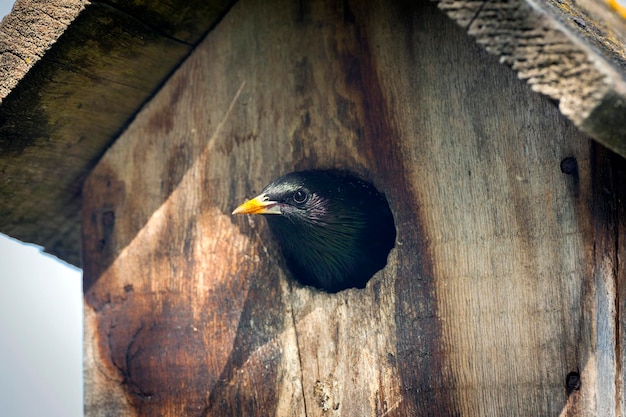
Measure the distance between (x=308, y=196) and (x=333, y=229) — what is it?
1.14 ft

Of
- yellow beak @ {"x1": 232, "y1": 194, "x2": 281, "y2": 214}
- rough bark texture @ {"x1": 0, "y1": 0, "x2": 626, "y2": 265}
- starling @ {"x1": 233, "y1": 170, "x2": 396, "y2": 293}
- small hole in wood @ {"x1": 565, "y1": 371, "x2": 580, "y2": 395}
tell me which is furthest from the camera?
starling @ {"x1": 233, "y1": 170, "x2": 396, "y2": 293}

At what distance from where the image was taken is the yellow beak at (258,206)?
2945mm

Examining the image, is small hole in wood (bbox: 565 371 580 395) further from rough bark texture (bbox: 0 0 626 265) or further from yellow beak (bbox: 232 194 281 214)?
yellow beak (bbox: 232 194 281 214)

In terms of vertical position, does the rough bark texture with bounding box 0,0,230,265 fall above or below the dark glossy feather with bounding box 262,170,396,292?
above

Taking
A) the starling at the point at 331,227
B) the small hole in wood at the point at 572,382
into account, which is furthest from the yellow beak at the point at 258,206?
the small hole in wood at the point at 572,382

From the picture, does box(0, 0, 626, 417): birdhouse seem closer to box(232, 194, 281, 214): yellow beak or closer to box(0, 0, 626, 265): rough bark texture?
box(0, 0, 626, 265): rough bark texture

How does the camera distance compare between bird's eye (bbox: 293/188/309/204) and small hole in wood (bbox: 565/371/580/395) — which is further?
bird's eye (bbox: 293/188/309/204)

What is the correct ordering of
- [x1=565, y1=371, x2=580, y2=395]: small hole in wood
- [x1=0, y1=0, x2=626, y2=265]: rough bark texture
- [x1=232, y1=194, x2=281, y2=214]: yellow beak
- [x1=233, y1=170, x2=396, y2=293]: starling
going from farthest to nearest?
1. [x1=233, y1=170, x2=396, y2=293]: starling
2. [x1=232, y1=194, x2=281, y2=214]: yellow beak
3. [x1=0, y1=0, x2=626, y2=265]: rough bark texture
4. [x1=565, y1=371, x2=580, y2=395]: small hole in wood

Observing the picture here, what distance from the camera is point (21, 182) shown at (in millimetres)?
3375

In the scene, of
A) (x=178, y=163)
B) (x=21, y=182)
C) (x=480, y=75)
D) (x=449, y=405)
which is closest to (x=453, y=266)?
(x=449, y=405)

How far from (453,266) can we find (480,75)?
59cm

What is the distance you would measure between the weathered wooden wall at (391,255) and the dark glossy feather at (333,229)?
0.11 m

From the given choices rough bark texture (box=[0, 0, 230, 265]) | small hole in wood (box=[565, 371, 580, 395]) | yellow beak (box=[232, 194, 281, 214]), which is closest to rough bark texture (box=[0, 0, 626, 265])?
rough bark texture (box=[0, 0, 230, 265])

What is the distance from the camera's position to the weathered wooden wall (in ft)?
8.42
